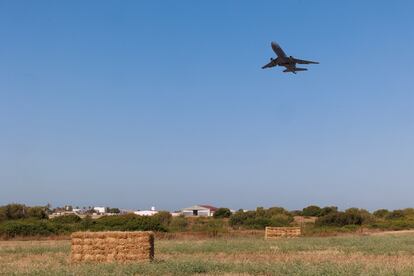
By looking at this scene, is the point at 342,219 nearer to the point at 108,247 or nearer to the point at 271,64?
the point at 271,64

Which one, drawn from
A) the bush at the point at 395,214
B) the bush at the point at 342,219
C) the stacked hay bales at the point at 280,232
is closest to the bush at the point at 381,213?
the bush at the point at 395,214

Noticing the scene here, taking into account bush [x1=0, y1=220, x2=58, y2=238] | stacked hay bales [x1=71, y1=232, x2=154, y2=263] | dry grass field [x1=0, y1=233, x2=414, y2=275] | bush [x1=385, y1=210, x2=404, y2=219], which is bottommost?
dry grass field [x1=0, y1=233, x2=414, y2=275]

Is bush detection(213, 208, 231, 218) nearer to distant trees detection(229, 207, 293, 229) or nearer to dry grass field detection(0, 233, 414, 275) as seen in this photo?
distant trees detection(229, 207, 293, 229)

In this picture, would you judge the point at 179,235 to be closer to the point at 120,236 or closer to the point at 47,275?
the point at 120,236

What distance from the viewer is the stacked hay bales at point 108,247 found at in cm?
2175

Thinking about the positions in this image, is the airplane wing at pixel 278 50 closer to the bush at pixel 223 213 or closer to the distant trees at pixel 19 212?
the distant trees at pixel 19 212

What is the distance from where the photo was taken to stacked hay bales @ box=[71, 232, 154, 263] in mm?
21750

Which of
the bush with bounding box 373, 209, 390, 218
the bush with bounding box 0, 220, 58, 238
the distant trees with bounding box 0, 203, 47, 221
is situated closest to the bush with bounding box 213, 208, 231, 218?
the bush with bounding box 373, 209, 390, 218

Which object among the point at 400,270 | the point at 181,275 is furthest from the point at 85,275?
the point at 400,270

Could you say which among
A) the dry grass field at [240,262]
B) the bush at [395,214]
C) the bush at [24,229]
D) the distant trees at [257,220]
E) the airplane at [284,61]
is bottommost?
the dry grass field at [240,262]

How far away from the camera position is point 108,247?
2192cm

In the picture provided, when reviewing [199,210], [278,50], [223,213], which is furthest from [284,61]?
[199,210]

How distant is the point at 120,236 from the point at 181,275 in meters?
5.53

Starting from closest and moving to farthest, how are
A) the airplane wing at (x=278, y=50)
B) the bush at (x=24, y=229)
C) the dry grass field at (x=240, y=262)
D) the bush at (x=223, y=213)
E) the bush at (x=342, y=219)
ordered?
the dry grass field at (x=240, y=262), the airplane wing at (x=278, y=50), the bush at (x=24, y=229), the bush at (x=342, y=219), the bush at (x=223, y=213)
